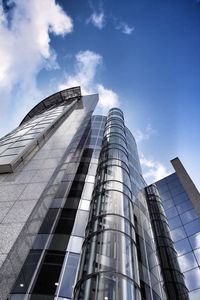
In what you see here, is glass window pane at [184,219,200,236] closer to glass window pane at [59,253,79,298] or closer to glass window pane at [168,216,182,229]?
glass window pane at [168,216,182,229]

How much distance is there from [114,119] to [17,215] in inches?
600

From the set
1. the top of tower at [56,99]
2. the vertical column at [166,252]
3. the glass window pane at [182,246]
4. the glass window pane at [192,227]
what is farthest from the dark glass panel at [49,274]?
the top of tower at [56,99]

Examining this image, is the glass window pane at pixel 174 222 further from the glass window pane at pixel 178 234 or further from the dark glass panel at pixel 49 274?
the dark glass panel at pixel 49 274

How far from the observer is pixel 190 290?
10.2 m

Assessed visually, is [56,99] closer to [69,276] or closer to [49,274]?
[49,274]

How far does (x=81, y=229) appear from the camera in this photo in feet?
31.4

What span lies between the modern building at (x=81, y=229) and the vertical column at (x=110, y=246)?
3 centimetres

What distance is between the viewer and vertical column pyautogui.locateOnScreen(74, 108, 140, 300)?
512 cm

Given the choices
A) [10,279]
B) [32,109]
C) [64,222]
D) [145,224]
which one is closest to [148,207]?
[145,224]

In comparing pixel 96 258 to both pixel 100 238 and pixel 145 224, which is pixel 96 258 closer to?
pixel 100 238

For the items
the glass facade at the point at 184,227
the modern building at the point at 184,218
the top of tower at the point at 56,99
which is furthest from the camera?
the top of tower at the point at 56,99

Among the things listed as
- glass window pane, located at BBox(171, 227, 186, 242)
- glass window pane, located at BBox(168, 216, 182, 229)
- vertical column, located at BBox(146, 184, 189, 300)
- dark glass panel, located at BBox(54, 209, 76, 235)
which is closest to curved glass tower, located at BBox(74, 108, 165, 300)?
vertical column, located at BBox(146, 184, 189, 300)

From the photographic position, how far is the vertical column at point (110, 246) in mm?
5125

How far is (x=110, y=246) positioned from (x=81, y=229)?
3358mm
